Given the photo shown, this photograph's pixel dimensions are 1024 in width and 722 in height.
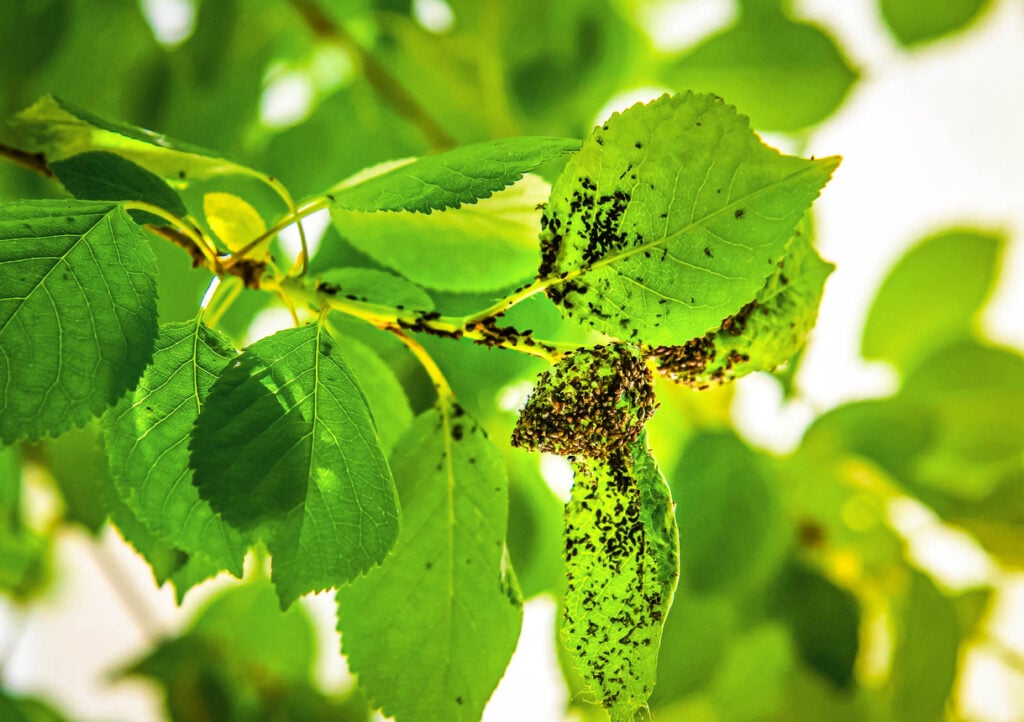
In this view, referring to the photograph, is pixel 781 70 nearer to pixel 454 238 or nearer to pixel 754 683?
pixel 454 238

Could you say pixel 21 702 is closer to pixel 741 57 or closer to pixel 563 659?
pixel 563 659

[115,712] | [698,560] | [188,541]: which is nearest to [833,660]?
[698,560]

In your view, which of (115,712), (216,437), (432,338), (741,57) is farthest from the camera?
(115,712)

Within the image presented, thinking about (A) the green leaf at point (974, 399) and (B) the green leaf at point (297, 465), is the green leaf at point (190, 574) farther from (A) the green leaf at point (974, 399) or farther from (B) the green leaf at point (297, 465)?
(A) the green leaf at point (974, 399)

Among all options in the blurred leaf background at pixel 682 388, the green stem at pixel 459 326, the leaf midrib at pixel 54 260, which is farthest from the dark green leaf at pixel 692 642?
the leaf midrib at pixel 54 260

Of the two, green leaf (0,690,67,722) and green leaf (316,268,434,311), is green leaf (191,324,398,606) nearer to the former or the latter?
green leaf (316,268,434,311)
